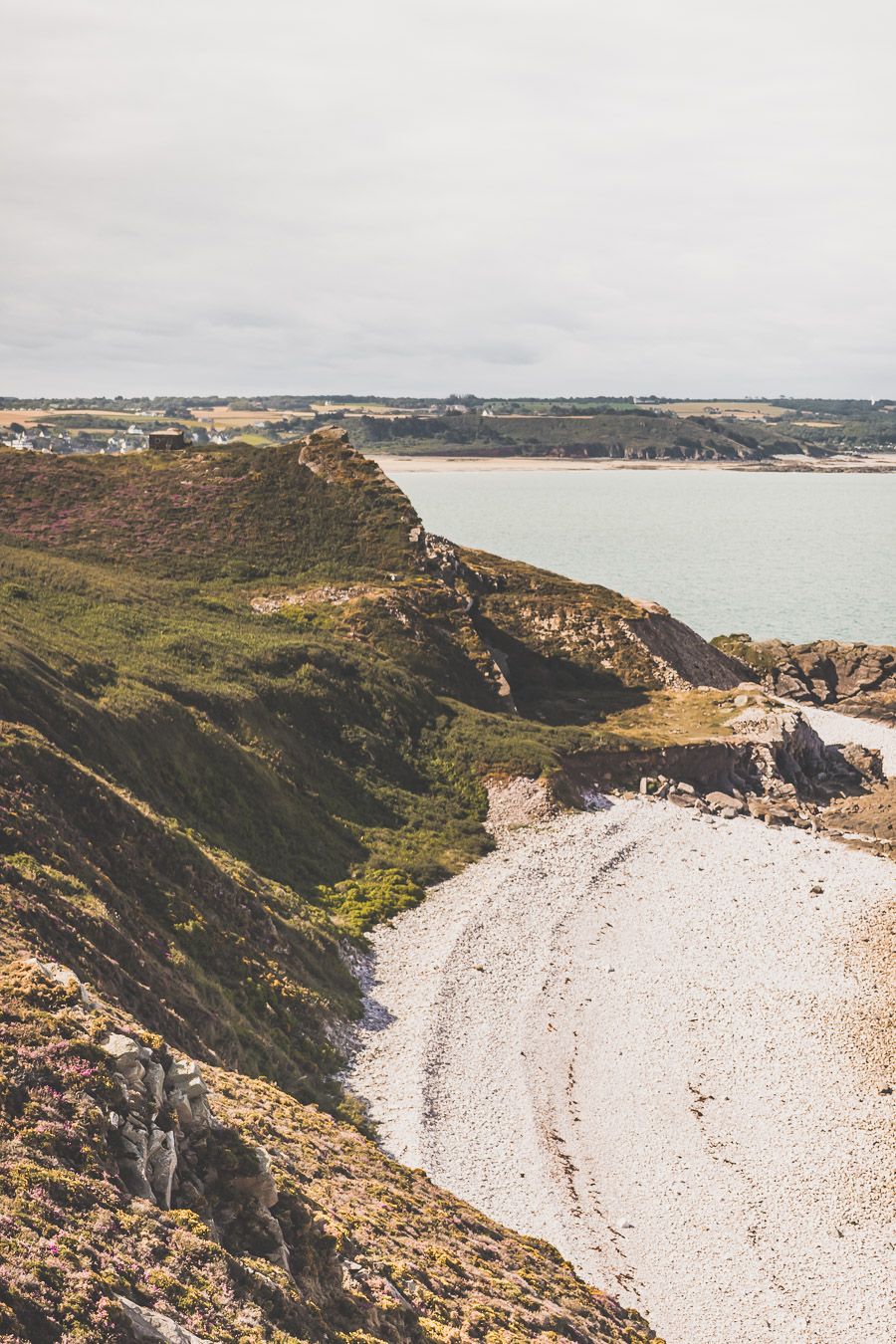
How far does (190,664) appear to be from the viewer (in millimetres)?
53594

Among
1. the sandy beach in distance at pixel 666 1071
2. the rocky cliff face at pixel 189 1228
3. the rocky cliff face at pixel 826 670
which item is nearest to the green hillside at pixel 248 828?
the rocky cliff face at pixel 189 1228

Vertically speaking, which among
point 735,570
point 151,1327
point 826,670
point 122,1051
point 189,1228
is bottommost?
point 189,1228

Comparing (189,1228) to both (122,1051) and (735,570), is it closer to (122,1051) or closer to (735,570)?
(122,1051)

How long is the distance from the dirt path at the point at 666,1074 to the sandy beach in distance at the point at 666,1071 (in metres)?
0.07

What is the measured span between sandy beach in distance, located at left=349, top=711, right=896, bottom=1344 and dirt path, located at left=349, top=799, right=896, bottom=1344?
0.24 ft

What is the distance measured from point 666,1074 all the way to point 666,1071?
16cm

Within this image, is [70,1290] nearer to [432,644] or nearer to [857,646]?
[432,644]

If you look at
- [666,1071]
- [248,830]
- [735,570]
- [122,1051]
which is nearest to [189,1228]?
[122,1051]

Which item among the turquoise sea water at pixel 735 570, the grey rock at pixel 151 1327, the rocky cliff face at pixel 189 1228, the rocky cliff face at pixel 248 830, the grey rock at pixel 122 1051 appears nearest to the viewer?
the grey rock at pixel 151 1327

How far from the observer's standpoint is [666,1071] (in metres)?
33.3

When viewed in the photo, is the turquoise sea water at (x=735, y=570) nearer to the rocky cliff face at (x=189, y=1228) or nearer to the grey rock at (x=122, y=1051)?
the rocky cliff face at (x=189, y=1228)

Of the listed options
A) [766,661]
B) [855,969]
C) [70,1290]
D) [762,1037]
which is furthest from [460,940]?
[766,661]

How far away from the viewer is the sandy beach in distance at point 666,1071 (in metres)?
→ 25.7

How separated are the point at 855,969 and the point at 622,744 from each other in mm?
23694
